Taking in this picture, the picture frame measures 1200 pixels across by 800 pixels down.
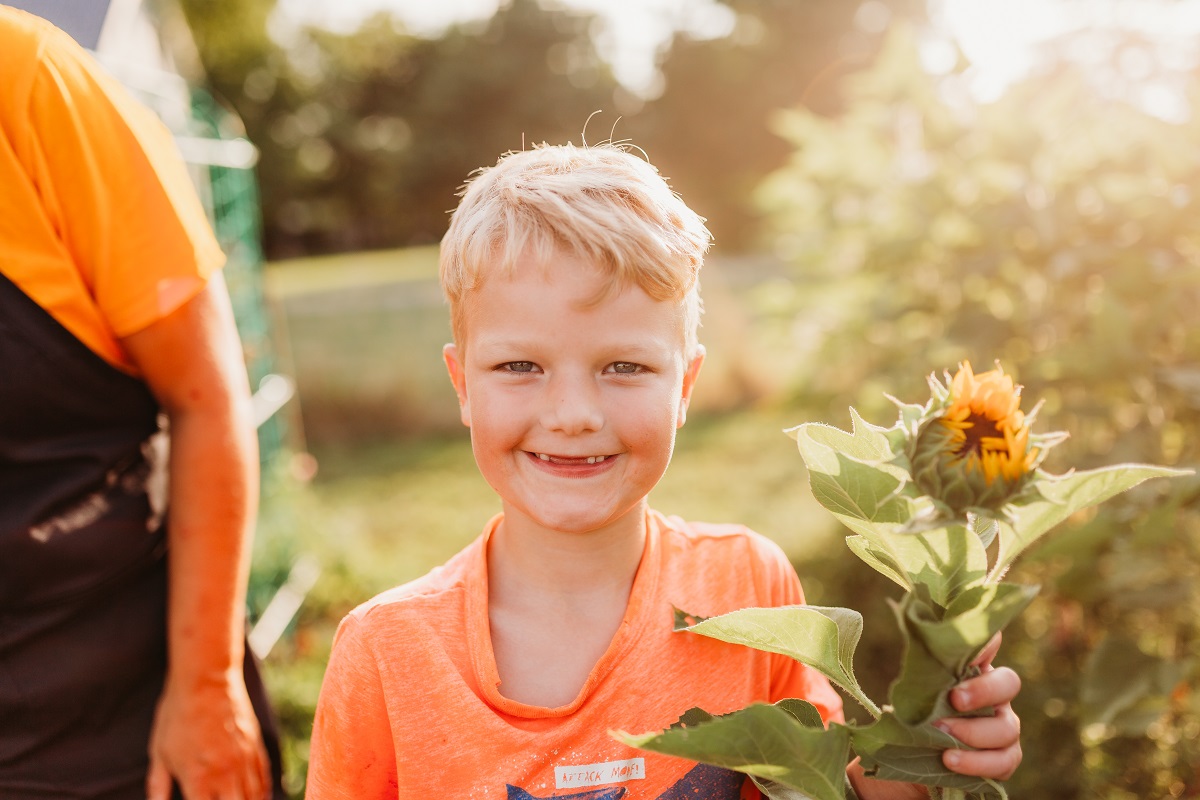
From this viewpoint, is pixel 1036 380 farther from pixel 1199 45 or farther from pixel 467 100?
pixel 467 100

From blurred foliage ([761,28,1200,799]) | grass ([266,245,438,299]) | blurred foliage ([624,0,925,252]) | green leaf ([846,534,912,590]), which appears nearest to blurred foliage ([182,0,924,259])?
blurred foliage ([624,0,925,252])

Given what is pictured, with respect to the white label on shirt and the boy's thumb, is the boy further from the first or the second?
the boy's thumb

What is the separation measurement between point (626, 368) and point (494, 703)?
450mm

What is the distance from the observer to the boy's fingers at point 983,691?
0.76m

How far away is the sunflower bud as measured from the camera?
658 mm

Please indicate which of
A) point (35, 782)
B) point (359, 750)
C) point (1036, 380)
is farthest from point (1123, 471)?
point (1036, 380)

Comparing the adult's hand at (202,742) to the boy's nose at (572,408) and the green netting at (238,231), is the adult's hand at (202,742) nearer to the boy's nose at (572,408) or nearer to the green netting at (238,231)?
the boy's nose at (572,408)

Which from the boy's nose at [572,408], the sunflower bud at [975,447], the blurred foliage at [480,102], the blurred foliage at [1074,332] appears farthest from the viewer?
the blurred foliage at [480,102]

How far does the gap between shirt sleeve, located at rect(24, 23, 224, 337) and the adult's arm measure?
3.5 inches

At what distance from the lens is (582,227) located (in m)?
1.21

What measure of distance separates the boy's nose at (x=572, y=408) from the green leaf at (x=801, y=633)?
0.36 m

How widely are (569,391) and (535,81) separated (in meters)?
32.4

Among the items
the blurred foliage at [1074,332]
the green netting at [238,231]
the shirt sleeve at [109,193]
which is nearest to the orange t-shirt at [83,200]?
the shirt sleeve at [109,193]

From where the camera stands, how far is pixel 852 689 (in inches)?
34.0
